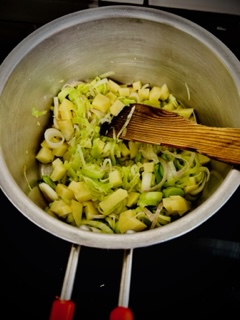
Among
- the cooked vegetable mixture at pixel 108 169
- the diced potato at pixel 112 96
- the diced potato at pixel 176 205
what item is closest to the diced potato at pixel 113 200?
the cooked vegetable mixture at pixel 108 169

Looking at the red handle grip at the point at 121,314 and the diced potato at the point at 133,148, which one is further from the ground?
the diced potato at the point at 133,148

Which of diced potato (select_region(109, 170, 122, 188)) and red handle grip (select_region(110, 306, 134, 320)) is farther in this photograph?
diced potato (select_region(109, 170, 122, 188))

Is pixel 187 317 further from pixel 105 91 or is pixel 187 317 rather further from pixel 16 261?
pixel 105 91

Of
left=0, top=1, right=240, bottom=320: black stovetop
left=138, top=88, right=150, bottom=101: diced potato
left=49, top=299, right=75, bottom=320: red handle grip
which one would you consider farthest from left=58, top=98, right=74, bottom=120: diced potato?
left=49, top=299, right=75, bottom=320: red handle grip

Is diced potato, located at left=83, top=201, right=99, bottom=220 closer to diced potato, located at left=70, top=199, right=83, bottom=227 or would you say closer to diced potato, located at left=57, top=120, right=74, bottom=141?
diced potato, located at left=70, top=199, right=83, bottom=227

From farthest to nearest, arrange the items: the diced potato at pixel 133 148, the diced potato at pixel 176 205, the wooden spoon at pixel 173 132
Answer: the diced potato at pixel 133 148 → the diced potato at pixel 176 205 → the wooden spoon at pixel 173 132

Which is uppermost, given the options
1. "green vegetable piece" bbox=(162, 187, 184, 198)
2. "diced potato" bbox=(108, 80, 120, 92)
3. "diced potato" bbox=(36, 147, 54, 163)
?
"diced potato" bbox=(108, 80, 120, 92)

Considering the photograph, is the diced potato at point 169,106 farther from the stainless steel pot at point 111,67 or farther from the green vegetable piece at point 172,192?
the green vegetable piece at point 172,192

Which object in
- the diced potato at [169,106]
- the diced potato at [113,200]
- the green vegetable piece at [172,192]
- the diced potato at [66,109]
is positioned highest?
the diced potato at [169,106]
